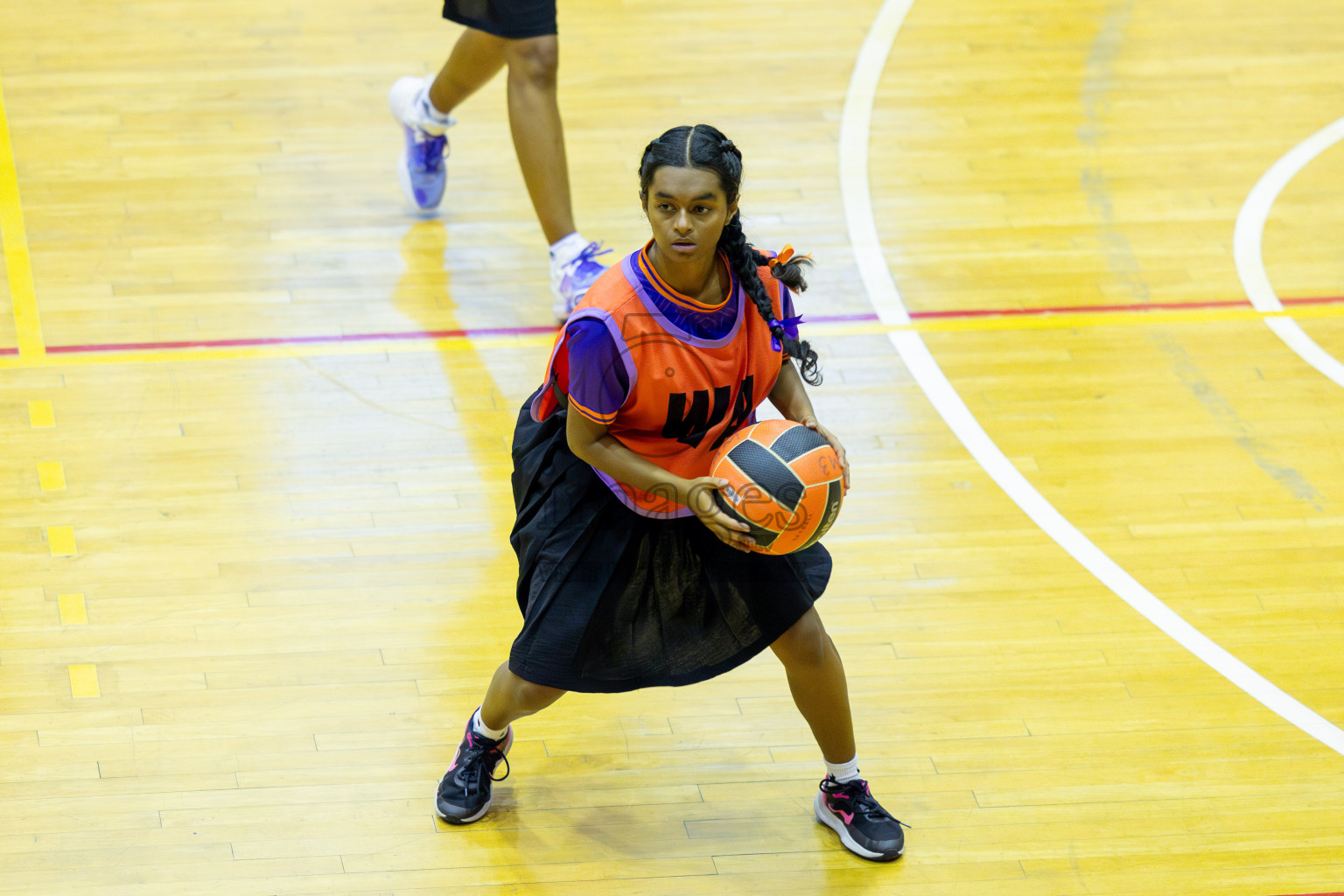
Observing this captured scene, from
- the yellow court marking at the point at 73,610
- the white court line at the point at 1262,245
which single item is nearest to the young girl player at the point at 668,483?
the yellow court marking at the point at 73,610

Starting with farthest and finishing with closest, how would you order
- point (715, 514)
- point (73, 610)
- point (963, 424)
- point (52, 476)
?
point (963, 424), point (52, 476), point (73, 610), point (715, 514)

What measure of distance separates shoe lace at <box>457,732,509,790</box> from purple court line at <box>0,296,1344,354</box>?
1.82m

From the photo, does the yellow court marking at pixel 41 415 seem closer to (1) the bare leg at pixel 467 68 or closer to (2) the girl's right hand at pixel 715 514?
(1) the bare leg at pixel 467 68

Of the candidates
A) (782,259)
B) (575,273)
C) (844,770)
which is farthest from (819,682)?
(575,273)

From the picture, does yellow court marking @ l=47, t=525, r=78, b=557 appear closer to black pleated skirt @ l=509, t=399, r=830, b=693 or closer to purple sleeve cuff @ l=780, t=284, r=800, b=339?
black pleated skirt @ l=509, t=399, r=830, b=693

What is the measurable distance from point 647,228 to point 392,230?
885 mm

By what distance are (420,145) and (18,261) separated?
4.45ft

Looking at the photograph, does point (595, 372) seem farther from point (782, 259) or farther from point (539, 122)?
point (539, 122)

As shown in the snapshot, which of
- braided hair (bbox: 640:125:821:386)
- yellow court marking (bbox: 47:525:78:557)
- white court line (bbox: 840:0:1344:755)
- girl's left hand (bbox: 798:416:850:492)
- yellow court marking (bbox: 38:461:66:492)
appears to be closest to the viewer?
braided hair (bbox: 640:125:821:386)

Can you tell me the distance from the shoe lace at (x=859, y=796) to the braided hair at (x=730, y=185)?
84 centimetres

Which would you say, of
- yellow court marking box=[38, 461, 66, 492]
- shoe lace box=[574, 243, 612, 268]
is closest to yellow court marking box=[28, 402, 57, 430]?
yellow court marking box=[38, 461, 66, 492]

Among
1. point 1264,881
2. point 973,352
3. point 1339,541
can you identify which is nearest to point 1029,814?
point 1264,881

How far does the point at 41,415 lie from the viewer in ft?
13.5

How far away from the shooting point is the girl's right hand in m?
2.49
